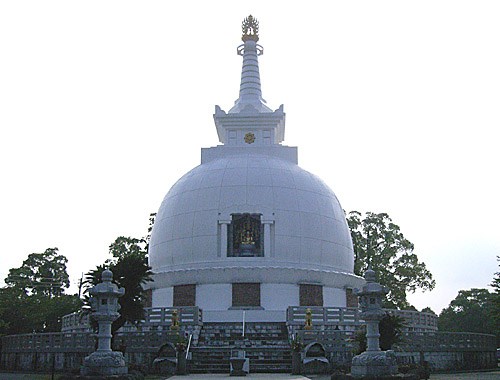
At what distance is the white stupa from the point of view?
35.6 meters

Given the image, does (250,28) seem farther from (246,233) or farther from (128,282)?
(128,282)

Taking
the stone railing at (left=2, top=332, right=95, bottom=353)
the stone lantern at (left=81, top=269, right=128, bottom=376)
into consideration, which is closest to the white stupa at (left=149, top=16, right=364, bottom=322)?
the stone railing at (left=2, top=332, right=95, bottom=353)

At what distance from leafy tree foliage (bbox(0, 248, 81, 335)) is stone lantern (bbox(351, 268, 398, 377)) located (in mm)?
23547

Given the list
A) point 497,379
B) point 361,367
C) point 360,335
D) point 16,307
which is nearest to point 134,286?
point 360,335

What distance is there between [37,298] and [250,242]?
25.0 meters

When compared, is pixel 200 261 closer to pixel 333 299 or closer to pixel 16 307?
pixel 333 299

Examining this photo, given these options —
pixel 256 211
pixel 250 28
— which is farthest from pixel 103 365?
pixel 250 28

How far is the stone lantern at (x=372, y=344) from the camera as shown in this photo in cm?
1855

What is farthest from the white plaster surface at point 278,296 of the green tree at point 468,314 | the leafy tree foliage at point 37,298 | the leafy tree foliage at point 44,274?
the leafy tree foliage at point 44,274

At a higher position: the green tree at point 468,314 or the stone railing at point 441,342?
the green tree at point 468,314

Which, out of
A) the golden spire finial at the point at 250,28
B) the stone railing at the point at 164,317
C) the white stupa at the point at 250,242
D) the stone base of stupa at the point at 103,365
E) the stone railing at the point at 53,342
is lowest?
the stone base of stupa at the point at 103,365

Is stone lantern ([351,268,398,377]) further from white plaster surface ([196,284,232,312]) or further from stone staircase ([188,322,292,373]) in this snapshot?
white plaster surface ([196,284,232,312])

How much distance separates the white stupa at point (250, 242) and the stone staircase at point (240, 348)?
2807 mm

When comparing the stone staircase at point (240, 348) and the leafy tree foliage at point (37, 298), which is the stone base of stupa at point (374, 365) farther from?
the leafy tree foliage at point (37, 298)
